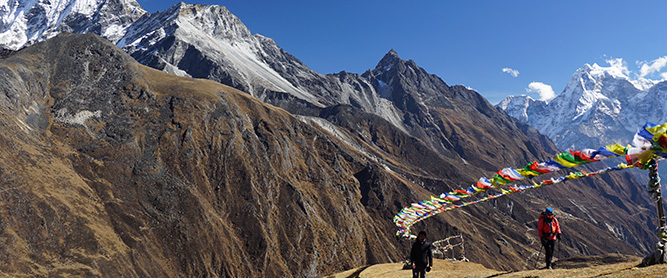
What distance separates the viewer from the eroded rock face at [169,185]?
166ft

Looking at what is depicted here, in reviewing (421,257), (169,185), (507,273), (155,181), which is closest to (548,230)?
(507,273)

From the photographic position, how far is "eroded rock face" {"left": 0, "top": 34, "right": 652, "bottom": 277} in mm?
50500

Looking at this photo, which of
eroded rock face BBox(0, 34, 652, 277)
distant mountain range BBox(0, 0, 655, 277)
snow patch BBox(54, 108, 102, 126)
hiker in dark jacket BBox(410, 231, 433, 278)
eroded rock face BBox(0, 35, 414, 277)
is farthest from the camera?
snow patch BBox(54, 108, 102, 126)

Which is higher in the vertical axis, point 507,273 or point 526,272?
point 526,272

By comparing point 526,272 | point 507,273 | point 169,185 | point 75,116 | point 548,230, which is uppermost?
point 75,116

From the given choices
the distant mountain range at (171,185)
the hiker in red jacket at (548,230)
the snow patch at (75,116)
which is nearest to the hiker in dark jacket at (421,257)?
the hiker in red jacket at (548,230)

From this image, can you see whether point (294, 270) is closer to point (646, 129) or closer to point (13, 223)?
point (13, 223)

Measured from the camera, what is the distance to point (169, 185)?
65375mm

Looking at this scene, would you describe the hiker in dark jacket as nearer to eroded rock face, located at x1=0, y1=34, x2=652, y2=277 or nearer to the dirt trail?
the dirt trail

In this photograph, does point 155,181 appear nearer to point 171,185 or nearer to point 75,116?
point 171,185

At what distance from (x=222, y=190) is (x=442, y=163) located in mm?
112540

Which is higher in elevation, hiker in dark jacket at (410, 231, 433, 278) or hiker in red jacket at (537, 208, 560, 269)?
hiker in red jacket at (537, 208, 560, 269)

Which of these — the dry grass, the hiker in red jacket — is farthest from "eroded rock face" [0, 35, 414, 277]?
the hiker in red jacket

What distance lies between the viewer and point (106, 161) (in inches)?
2515
